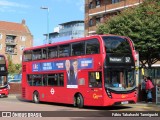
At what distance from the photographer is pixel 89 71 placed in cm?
2080

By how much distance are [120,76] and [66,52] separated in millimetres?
4135

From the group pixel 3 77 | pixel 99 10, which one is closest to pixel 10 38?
pixel 99 10

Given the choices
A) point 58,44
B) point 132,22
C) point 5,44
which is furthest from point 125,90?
point 5,44

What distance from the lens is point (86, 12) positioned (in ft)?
209

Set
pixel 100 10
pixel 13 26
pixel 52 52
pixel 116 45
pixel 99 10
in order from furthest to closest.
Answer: pixel 13 26, pixel 99 10, pixel 100 10, pixel 52 52, pixel 116 45

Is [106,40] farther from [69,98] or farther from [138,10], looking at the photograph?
[138,10]

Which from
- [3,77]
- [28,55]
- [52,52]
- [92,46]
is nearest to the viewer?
[92,46]

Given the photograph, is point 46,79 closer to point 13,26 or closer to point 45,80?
point 45,80

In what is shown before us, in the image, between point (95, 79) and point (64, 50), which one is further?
point (64, 50)

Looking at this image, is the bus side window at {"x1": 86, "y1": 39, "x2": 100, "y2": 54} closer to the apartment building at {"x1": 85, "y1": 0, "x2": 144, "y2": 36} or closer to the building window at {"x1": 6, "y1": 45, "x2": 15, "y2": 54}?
the apartment building at {"x1": 85, "y1": 0, "x2": 144, "y2": 36}

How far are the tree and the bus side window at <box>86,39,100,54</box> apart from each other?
50.2 ft

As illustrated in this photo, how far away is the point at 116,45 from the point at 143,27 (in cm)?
1570

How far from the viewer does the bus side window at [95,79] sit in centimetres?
1994

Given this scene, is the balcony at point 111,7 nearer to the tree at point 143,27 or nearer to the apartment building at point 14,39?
the tree at point 143,27
